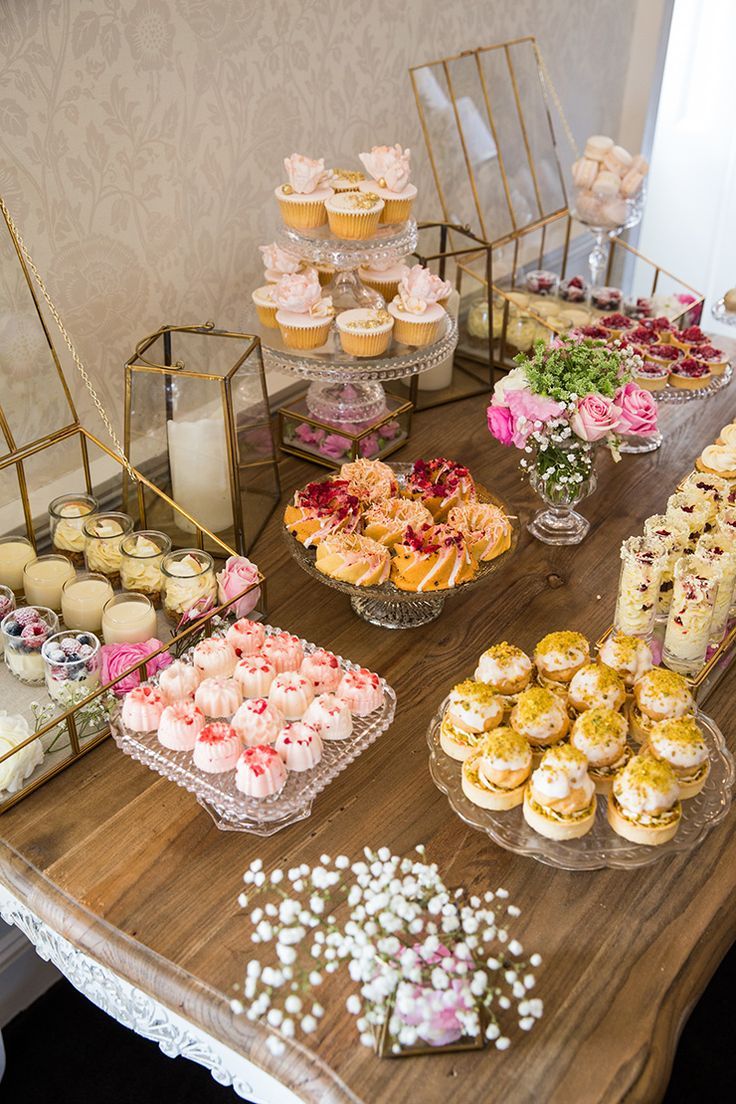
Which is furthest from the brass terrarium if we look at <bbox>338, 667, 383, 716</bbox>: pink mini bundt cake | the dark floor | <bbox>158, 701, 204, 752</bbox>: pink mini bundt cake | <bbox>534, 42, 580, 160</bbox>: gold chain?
<bbox>534, 42, 580, 160</bbox>: gold chain

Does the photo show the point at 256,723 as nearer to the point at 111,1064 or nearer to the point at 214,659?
the point at 214,659

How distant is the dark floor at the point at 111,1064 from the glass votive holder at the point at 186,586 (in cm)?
96

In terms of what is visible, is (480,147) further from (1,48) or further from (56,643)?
(56,643)

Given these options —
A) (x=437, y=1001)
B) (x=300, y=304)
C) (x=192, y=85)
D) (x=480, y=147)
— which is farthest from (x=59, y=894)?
(x=480, y=147)

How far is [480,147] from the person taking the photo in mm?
2779

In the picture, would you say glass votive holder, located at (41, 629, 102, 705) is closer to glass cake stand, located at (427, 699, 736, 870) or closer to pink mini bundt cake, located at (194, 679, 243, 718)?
pink mini bundt cake, located at (194, 679, 243, 718)

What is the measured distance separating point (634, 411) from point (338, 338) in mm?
585

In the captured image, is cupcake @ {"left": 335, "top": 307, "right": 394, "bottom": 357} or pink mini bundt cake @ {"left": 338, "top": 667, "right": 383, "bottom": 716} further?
cupcake @ {"left": 335, "top": 307, "right": 394, "bottom": 357}

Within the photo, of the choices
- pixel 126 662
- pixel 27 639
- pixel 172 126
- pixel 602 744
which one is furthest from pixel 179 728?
pixel 172 126

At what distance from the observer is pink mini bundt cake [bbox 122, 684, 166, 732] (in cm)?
145

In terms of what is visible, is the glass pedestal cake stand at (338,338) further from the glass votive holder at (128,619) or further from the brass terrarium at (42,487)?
the glass votive holder at (128,619)

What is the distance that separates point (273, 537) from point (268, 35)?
97 centimetres

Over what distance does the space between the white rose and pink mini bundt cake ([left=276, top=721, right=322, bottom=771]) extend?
334 mm

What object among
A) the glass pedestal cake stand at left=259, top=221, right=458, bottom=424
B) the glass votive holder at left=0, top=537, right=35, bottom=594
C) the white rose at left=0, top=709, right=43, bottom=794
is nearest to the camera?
the white rose at left=0, top=709, right=43, bottom=794
